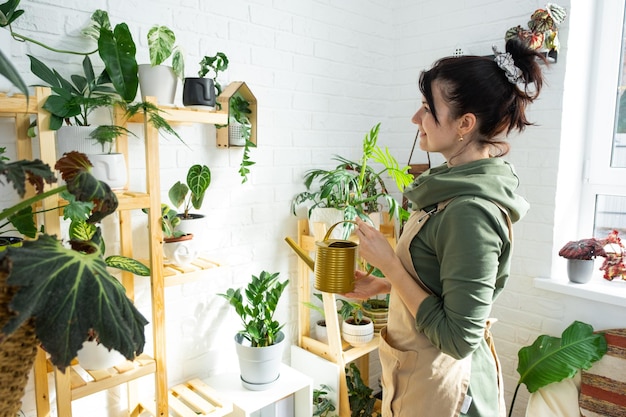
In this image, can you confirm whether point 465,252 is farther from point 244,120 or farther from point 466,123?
point 244,120

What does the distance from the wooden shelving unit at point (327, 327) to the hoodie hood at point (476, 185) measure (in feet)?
2.53

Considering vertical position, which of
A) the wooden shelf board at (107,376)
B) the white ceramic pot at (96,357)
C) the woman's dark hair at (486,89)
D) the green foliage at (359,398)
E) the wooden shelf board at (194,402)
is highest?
the woman's dark hair at (486,89)

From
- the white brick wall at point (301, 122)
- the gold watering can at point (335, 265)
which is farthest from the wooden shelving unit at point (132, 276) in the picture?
the gold watering can at point (335, 265)

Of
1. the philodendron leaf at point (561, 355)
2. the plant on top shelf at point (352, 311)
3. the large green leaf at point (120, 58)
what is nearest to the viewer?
the large green leaf at point (120, 58)

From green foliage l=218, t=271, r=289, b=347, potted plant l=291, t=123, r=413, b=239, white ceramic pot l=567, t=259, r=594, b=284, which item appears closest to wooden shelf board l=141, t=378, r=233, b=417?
green foliage l=218, t=271, r=289, b=347

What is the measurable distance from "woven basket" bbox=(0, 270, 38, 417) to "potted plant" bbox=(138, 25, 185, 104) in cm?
88

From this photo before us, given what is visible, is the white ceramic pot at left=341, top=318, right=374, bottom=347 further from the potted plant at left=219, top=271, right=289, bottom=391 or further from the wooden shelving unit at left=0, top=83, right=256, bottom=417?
the wooden shelving unit at left=0, top=83, right=256, bottom=417

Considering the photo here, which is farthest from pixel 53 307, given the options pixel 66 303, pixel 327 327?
pixel 327 327

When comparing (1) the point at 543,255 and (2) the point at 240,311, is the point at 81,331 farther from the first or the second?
(1) the point at 543,255

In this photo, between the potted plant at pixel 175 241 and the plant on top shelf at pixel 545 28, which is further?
the plant on top shelf at pixel 545 28

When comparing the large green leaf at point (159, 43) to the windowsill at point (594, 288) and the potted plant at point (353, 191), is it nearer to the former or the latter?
the potted plant at point (353, 191)

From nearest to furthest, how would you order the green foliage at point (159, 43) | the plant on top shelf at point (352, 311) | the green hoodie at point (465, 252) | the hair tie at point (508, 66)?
1. the green hoodie at point (465, 252)
2. the hair tie at point (508, 66)
3. the green foliage at point (159, 43)
4. the plant on top shelf at point (352, 311)

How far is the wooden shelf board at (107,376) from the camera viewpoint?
125cm

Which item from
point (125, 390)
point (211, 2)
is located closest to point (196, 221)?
point (125, 390)
